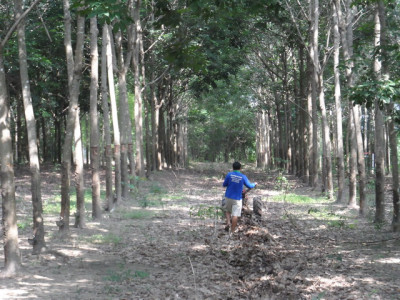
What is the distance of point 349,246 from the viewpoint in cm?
991

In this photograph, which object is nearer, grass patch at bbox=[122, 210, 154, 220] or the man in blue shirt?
the man in blue shirt

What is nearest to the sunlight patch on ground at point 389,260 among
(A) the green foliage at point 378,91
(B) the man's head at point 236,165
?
(A) the green foliage at point 378,91

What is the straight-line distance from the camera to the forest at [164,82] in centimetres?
693

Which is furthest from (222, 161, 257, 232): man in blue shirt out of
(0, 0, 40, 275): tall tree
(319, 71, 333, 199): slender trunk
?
(319, 71, 333, 199): slender trunk

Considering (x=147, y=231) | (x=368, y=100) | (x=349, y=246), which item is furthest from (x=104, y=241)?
(x=368, y=100)

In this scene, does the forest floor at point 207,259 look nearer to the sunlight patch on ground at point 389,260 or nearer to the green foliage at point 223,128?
the sunlight patch on ground at point 389,260

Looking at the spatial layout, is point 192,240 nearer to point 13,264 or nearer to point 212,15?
point 13,264

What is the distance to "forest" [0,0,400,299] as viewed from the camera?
693cm

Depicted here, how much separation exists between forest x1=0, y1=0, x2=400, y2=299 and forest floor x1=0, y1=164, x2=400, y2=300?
0.94ft

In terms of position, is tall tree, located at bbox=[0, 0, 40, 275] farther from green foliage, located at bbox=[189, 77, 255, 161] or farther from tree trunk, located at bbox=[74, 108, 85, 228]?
green foliage, located at bbox=[189, 77, 255, 161]

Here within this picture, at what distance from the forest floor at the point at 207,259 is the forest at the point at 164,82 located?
11.3 inches

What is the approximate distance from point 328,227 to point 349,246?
8.11 ft

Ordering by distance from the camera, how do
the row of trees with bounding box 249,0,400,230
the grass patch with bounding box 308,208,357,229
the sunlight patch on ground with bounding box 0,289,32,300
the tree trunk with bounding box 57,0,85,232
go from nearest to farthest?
the sunlight patch on ground with bounding box 0,289,32,300, the tree trunk with bounding box 57,0,85,232, the row of trees with bounding box 249,0,400,230, the grass patch with bounding box 308,208,357,229

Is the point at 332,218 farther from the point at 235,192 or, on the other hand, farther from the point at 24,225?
the point at 24,225
